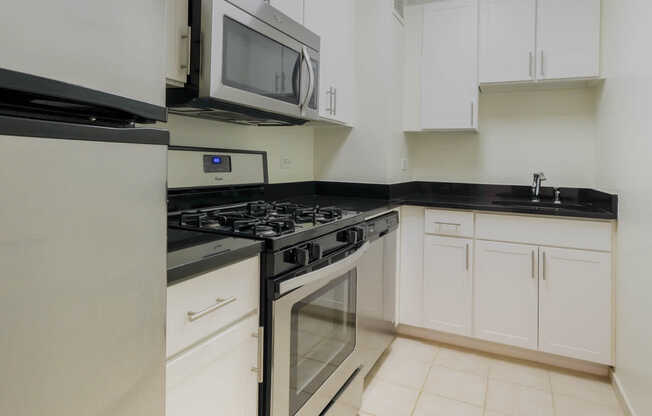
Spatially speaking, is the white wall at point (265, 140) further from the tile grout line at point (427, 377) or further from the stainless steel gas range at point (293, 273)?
the tile grout line at point (427, 377)

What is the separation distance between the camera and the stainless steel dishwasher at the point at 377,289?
6.10ft

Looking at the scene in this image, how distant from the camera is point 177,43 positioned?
129 cm

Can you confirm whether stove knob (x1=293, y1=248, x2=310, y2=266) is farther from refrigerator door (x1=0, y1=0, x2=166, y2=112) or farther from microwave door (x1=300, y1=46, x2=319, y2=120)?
microwave door (x1=300, y1=46, x2=319, y2=120)

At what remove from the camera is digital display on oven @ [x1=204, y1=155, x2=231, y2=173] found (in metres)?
1.74

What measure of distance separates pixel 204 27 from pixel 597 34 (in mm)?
2230

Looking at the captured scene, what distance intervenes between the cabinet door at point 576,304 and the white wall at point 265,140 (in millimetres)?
1557

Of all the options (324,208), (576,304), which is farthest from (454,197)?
(324,208)

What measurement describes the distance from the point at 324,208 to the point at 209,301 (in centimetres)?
95

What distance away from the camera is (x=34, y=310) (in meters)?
0.52

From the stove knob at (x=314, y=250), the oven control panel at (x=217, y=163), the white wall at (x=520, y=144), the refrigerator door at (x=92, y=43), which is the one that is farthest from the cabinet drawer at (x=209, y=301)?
the white wall at (x=520, y=144)

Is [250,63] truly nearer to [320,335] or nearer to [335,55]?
[335,55]

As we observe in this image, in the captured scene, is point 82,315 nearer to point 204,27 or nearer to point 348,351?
point 204,27

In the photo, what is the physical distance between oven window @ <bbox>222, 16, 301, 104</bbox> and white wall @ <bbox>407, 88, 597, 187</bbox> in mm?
1425

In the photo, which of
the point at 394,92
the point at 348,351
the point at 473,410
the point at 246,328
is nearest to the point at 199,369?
the point at 246,328
